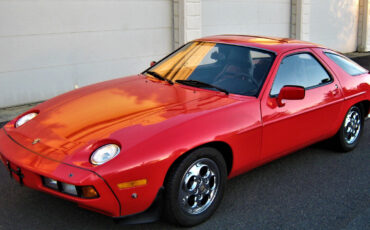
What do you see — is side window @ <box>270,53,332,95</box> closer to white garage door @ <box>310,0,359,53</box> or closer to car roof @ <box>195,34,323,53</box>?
car roof @ <box>195,34,323,53</box>

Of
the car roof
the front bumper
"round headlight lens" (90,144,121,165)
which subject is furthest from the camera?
the car roof

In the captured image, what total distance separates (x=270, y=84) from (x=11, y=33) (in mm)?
5089

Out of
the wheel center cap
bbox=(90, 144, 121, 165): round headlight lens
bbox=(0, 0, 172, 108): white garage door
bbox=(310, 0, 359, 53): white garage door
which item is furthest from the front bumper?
bbox=(310, 0, 359, 53): white garage door

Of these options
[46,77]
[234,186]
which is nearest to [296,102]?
[234,186]

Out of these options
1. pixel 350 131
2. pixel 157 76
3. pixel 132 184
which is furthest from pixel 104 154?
pixel 350 131

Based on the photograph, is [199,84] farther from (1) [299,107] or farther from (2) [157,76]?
(1) [299,107]

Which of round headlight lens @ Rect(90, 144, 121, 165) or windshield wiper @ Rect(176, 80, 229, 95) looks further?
windshield wiper @ Rect(176, 80, 229, 95)

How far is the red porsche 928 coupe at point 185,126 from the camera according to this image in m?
3.08

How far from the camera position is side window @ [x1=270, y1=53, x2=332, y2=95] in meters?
4.26

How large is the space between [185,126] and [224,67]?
1198mm

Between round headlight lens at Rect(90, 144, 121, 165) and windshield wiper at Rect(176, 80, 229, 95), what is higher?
windshield wiper at Rect(176, 80, 229, 95)

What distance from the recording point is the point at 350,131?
5.25m

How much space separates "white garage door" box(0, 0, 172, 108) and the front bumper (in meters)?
4.55

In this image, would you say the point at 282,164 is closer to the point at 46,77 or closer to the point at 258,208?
the point at 258,208
